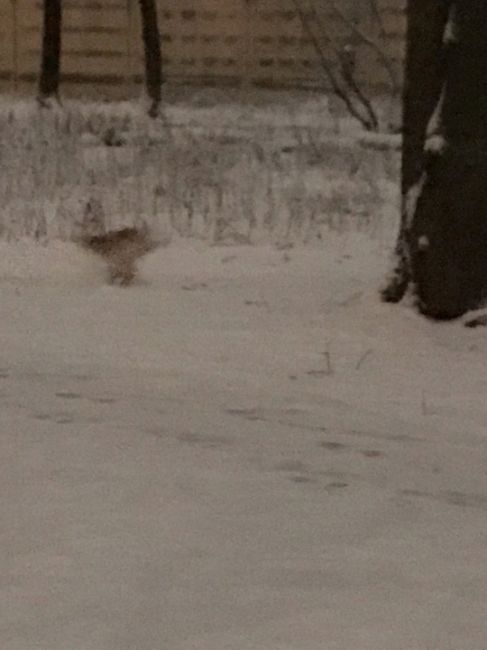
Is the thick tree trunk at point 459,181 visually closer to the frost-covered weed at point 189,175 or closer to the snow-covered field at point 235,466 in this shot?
the snow-covered field at point 235,466

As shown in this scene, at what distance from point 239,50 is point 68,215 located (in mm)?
13022

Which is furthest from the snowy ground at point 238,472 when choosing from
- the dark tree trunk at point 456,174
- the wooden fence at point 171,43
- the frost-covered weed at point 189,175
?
the wooden fence at point 171,43

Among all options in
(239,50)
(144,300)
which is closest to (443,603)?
(144,300)

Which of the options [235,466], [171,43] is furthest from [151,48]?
[235,466]

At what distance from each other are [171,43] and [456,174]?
16818mm

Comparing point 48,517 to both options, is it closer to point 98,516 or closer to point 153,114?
point 98,516

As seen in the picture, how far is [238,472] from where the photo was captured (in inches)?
157

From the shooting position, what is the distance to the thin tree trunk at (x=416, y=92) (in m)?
5.89

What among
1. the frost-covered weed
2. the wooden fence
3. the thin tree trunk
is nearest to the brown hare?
the frost-covered weed

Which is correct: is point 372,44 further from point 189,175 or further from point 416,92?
point 416,92

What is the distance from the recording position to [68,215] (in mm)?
9289

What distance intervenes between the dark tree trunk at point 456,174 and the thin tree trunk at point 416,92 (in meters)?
0.01

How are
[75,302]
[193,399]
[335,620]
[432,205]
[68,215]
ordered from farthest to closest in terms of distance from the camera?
[68,215]
[75,302]
[432,205]
[193,399]
[335,620]

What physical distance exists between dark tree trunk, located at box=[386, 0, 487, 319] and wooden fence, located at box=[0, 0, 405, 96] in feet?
51.6
